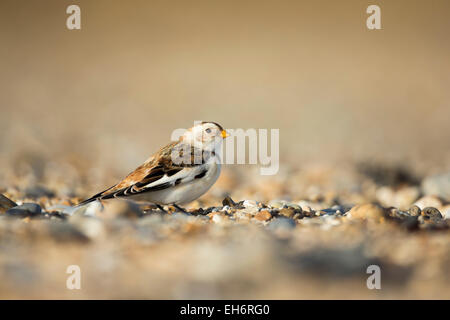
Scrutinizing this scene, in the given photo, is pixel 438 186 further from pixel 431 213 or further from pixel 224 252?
pixel 224 252

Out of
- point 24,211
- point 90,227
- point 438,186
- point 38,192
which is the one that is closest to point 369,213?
point 90,227

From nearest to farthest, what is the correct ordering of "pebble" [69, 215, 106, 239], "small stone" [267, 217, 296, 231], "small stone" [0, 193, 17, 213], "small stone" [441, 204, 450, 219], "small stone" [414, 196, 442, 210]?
"pebble" [69, 215, 106, 239] → "small stone" [267, 217, 296, 231] → "small stone" [0, 193, 17, 213] → "small stone" [441, 204, 450, 219] → "small stone" [414, 196, 442, 210]

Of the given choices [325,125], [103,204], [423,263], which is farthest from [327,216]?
[325,125]

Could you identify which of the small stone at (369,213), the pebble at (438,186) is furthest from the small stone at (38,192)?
the pebble at (438,186)

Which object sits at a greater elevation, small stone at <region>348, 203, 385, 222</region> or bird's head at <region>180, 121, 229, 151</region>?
bird's head at <region>180, 121, 229, 151</region>

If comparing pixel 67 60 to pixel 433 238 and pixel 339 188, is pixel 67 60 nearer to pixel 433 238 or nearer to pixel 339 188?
pixel 339 188

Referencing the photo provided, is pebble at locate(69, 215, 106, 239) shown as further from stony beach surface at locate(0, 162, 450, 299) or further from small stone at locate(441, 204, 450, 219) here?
small stone at locate(441, 204, 450, 219)

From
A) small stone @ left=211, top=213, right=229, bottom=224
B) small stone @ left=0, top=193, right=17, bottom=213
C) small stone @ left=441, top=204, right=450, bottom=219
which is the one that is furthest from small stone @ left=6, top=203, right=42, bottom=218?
small stone @ left=441, top=204, right=450, bottom=219
